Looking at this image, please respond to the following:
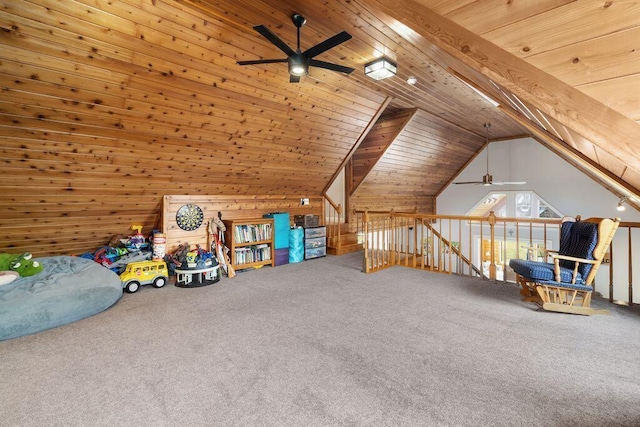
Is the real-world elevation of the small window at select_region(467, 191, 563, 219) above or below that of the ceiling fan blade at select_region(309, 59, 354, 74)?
below

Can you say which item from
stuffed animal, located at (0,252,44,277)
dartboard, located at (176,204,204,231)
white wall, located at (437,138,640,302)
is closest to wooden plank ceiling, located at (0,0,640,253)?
dartboard, located at (176,204,204,231)

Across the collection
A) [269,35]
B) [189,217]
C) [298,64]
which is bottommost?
[189,217]

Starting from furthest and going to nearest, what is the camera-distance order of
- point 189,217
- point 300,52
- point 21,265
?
point 189,217 → point 21,265 → point 300,52

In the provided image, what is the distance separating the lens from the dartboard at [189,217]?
4938 mm

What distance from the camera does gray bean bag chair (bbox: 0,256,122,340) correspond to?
2.73 metres

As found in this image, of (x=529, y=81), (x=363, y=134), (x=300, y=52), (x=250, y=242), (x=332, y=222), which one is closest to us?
(x=529, y=81)

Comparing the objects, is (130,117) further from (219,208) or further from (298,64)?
(219,208)

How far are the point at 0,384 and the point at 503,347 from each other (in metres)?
3.60

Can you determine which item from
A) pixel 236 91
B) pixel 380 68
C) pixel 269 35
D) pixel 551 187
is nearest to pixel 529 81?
pixel 269 35

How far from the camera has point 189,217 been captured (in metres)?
5.03

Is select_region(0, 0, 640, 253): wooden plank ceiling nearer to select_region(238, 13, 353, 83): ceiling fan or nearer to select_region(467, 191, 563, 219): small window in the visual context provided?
select_region(238, 13, 353, 83): ceiling fan

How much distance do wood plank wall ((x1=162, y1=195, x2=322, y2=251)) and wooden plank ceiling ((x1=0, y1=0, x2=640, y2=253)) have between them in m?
0.18

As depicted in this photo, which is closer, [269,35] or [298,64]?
[269,35]

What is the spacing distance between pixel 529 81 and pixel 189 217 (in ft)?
16.2
